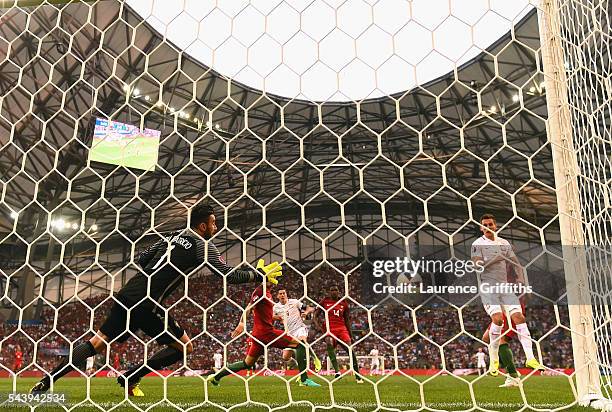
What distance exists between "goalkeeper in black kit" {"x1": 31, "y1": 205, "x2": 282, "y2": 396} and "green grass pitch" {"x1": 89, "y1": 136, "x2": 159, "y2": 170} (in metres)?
0.29

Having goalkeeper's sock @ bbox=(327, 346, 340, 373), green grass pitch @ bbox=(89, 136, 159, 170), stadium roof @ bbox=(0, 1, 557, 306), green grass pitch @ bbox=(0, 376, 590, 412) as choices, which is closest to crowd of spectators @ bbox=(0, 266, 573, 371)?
stadium roof @ bbox=(0, 1, 557, 306)

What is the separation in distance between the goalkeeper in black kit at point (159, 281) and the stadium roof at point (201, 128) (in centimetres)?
15

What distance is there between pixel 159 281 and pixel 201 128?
3.06 ft

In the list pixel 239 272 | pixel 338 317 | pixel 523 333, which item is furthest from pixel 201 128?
pixel 338 317

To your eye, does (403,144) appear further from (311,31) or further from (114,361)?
(114,361)

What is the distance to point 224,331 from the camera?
12.4 meters

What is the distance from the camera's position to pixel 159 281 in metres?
2.00

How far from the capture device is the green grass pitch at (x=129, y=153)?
1954 millimetres

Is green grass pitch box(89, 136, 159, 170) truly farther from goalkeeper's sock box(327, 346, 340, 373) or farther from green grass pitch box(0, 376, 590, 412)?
goalkeeper's sock box(327, 346, 340, 373)

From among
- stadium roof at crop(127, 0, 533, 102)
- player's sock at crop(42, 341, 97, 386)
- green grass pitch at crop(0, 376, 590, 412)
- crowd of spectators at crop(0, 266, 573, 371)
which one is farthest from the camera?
crowd of spectators at crop(0, 266, 573, 371)

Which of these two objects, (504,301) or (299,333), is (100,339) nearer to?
(504,301)

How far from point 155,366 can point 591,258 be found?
73.9 inches

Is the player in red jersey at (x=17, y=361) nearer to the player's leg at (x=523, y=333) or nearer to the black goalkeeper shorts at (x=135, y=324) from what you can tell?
the black goalkeeper shorts at (x=135, y=324)

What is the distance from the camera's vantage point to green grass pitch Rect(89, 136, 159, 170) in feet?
6.41
